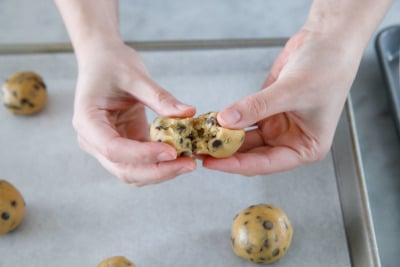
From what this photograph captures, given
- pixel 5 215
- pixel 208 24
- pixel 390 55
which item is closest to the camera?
pixel 5 215

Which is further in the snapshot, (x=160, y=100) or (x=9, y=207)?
(x=9, y=207)

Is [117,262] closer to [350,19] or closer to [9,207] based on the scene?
[9,207]

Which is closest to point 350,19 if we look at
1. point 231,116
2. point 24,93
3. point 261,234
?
point 231,116

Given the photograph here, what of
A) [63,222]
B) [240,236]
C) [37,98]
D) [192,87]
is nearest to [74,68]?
[37,98]

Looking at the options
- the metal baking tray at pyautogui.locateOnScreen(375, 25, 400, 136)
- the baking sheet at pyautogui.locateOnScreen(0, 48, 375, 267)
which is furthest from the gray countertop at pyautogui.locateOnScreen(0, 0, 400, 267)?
the baking sheet at pyautogui.locateOnScreen(0, 48, 375, 267)

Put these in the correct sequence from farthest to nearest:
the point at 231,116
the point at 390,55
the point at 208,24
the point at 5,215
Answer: the point at 208,24 → the point at 390,55 → the point at 5,215 → the point at 231,116
